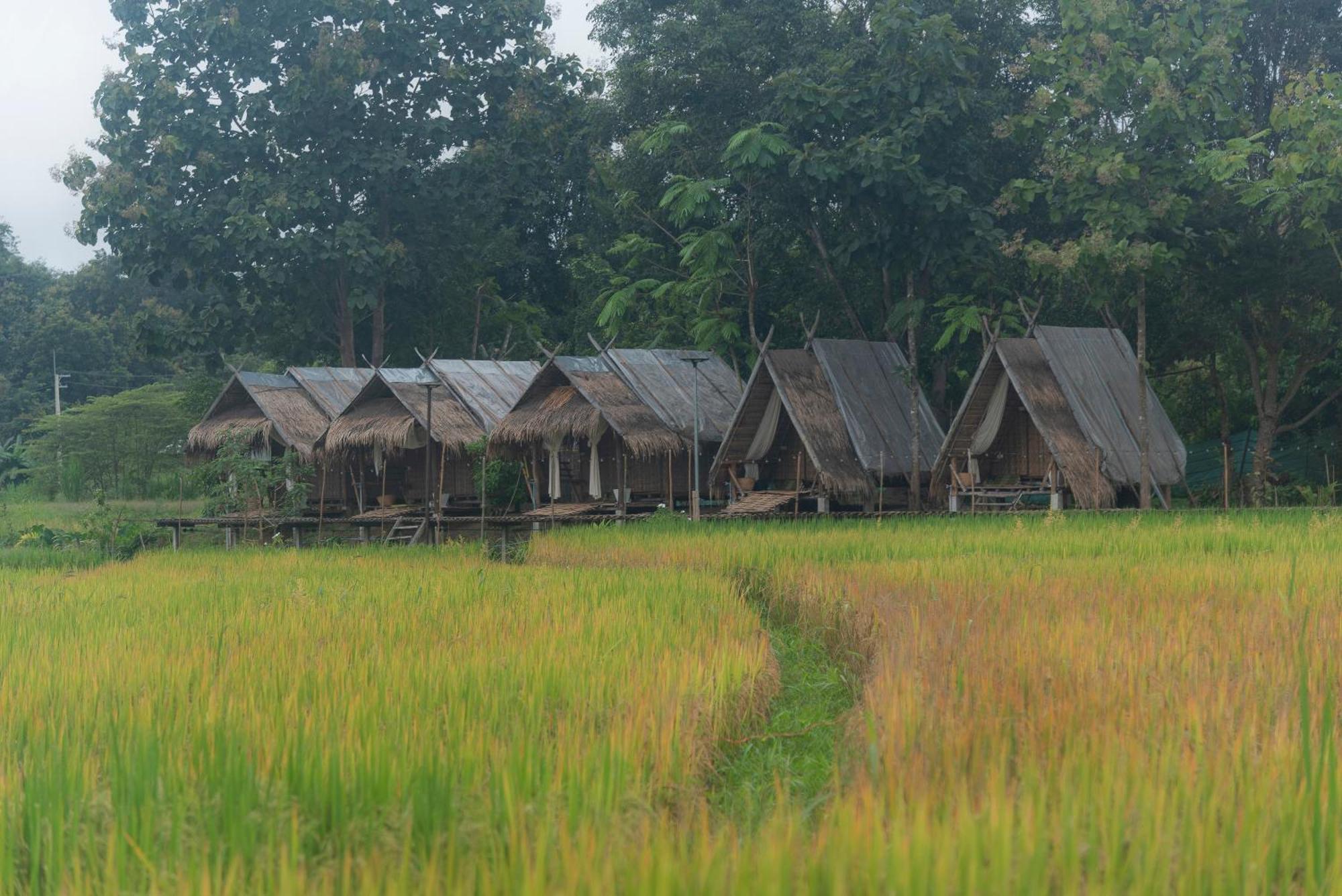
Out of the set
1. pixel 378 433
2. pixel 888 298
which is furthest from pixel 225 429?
pixel 888 298

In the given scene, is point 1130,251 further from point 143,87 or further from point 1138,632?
point 143,87

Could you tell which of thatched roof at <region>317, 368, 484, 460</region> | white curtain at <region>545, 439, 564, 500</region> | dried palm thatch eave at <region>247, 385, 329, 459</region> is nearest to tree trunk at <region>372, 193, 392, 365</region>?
dried palm thatch eave at <region>247, 385, 329, 459</region>

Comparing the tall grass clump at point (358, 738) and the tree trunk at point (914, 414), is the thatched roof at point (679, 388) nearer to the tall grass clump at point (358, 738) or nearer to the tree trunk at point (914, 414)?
the tree trunk at point (914, 414)

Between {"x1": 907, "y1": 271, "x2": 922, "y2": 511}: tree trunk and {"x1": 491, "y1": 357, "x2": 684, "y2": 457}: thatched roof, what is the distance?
→ 10.9 feet

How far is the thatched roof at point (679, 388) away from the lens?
19734 mm

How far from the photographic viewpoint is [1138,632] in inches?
205

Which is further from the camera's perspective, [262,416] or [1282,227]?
[262,416]

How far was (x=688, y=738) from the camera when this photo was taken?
3709 millimetres

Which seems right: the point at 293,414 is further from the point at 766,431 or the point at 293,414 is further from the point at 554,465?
the point at 766,431

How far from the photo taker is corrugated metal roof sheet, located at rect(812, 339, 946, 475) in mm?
18266

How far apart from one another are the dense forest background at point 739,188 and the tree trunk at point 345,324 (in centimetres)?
8

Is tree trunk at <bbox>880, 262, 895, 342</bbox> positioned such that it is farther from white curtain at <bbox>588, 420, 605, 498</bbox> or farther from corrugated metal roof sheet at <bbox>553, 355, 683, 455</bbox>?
white curtain at <bbox>588, 420, 605, 498</bbox>

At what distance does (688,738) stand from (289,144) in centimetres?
2507

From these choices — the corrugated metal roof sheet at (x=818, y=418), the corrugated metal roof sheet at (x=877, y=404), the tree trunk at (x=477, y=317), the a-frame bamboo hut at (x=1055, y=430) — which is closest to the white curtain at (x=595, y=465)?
the corrugated metal roof sheet at (x=818, y=418)
